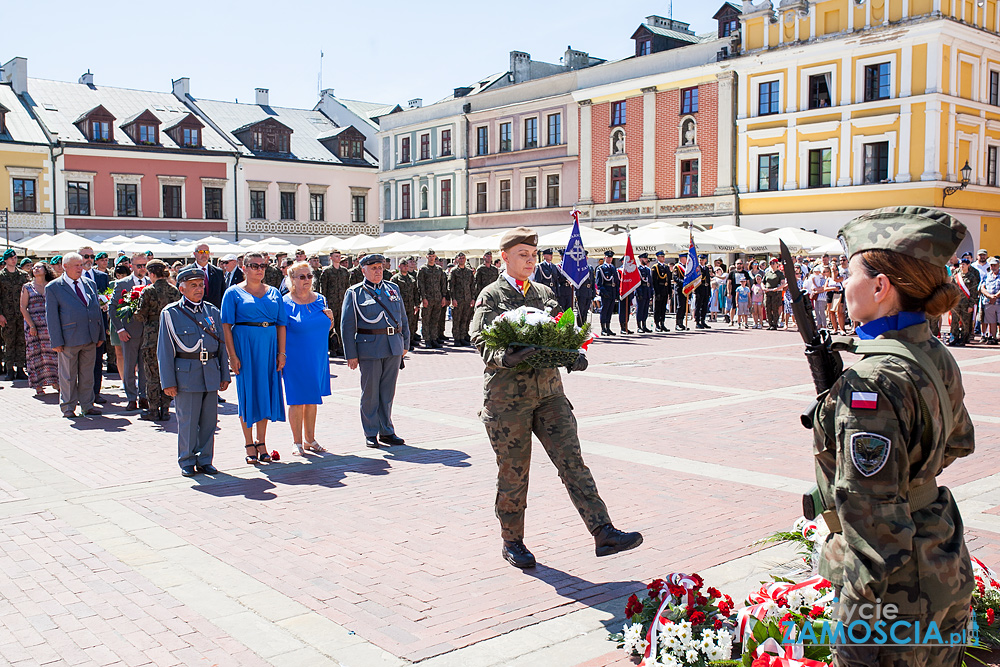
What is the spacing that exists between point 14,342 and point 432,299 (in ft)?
27.1

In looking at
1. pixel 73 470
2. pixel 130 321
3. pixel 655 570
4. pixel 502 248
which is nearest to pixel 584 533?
pixel 655 570

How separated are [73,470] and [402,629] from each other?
15.5ft

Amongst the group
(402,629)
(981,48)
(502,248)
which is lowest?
(402,629)

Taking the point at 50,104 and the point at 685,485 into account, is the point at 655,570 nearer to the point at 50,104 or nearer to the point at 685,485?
the point at 685,485

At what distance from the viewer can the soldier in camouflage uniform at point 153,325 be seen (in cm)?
1013

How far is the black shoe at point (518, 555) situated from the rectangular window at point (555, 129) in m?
41.2

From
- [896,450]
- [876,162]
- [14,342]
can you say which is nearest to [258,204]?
[876,162]

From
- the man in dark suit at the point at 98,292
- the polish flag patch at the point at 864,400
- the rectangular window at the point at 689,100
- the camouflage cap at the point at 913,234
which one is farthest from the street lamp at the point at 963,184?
the polish flag patch at the point at 864,400

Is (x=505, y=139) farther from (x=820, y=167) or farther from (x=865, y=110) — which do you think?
(x=865, y=110)

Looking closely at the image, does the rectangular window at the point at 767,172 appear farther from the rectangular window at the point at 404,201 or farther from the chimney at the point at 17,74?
the chimney at the point at 17,74

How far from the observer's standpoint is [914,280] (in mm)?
2381

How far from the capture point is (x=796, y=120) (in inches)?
1398

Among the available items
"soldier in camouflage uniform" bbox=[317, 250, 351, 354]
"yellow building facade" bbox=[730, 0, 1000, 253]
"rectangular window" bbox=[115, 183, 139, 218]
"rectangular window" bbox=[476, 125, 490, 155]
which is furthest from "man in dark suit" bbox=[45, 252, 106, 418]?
"rectangular window" bbox=[476, 125, 490, 155]

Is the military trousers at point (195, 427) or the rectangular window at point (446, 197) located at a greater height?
the rectangular window at point (446, 197)
